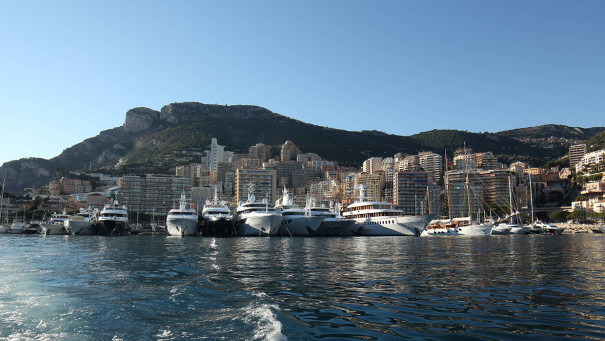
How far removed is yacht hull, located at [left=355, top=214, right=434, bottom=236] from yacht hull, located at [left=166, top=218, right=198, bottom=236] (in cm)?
3264

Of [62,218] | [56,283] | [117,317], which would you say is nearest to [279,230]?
[62,218]

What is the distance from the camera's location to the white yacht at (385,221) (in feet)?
255

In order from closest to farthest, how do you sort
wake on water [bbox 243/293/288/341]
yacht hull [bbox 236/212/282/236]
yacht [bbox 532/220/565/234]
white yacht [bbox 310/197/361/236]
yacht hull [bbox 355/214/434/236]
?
1. wake on water [bbox 243/293/288/341]
2. yacht hull [bbox 236/212/282/236]
3. yacht hull [bbox 355/214/434/236]
4. white yacht [bbox 310/197/361/236]
5. yacht [bbox 532/220/565/234]

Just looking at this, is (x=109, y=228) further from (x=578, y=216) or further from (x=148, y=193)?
(x=578, y=216)

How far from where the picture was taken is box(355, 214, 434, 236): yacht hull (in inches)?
3046

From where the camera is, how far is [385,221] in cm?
8200

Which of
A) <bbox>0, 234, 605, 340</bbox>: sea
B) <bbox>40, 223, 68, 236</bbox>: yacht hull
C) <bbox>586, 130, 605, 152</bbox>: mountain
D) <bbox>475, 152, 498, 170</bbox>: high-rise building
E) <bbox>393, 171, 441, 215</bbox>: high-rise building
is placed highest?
<bbox>586, 130, 605, 152</bbox>: mountain

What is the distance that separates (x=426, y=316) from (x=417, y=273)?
30.0 feet

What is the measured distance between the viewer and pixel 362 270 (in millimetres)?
20906

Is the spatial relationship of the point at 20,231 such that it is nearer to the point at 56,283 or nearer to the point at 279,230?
the point at 279,230

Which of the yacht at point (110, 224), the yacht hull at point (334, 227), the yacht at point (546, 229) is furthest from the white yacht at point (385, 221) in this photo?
the yacht at point (110, 224)

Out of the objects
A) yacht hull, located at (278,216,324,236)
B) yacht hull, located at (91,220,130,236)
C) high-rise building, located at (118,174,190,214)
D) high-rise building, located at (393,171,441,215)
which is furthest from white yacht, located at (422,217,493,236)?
high-rise building, located at (118,174,190,214)

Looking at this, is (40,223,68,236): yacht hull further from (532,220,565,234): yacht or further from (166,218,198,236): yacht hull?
(532,220,565,234): yacht

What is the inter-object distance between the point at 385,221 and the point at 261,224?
25.4 m
